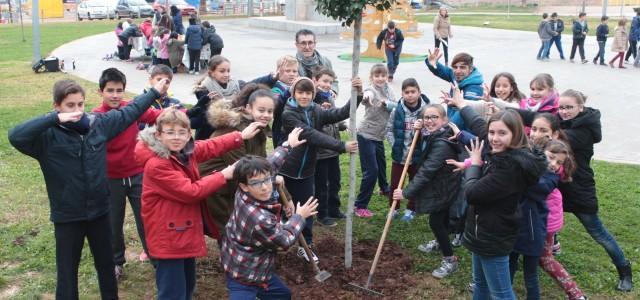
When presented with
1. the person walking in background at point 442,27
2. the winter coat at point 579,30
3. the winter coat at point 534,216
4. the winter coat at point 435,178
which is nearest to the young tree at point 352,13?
the winter coat at point 435,178

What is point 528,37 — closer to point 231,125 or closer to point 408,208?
point 408,208

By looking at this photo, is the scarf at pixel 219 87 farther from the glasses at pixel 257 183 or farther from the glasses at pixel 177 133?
the glasses at pixel 257 183

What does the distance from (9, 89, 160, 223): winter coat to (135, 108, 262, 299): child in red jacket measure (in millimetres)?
311

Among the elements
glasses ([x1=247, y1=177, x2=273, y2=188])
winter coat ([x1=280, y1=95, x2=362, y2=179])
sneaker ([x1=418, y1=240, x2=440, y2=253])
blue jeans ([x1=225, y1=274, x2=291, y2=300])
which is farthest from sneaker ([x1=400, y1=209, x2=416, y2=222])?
glasses ([x1=247, y1=177, x2=273, y2=188])

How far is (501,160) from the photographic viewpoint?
397cm

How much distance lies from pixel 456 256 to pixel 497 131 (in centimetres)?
210

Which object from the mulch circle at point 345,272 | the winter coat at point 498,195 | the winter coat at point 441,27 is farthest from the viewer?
the winter coat at point 441,27

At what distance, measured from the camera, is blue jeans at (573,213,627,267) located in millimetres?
5141

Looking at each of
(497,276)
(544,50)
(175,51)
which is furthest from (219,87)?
(544,50)

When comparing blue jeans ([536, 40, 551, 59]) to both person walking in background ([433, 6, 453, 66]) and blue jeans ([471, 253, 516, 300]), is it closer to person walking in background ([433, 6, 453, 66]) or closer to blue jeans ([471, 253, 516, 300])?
person walking in background ([433, 6, 453, 66])

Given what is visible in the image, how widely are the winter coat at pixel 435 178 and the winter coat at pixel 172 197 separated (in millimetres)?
1941

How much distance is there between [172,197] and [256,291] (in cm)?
83

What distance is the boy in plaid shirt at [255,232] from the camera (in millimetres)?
3814

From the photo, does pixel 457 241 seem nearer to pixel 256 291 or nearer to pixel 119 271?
pixel 256 291
